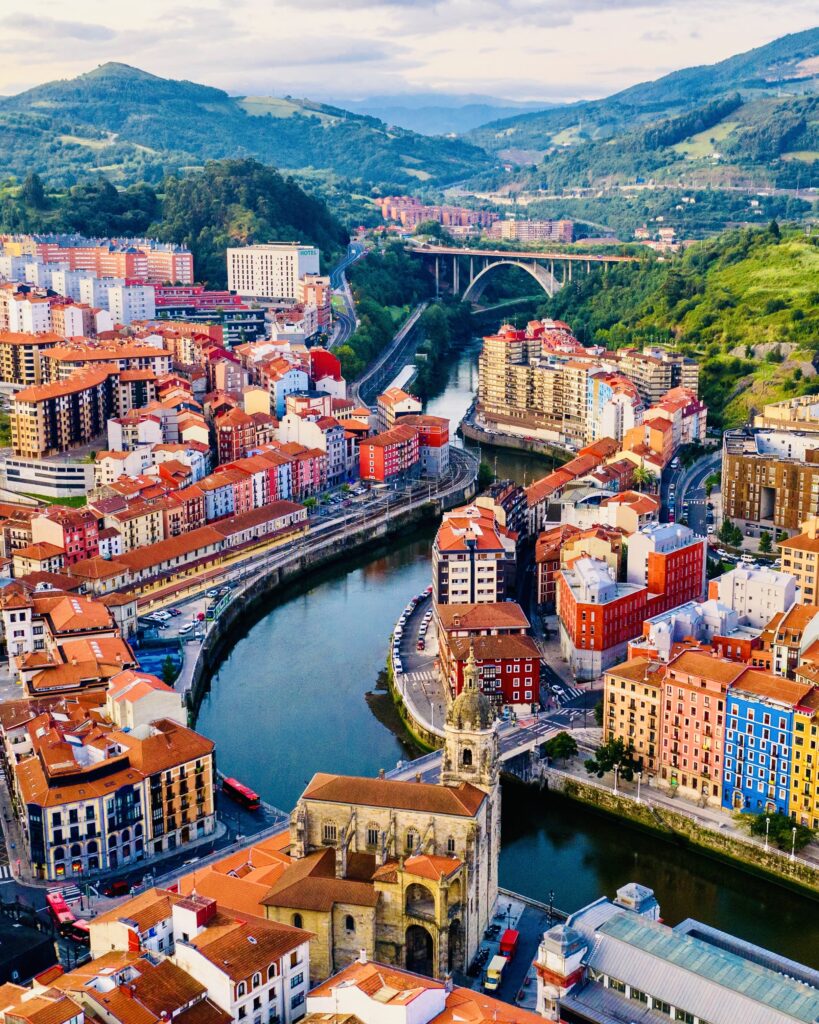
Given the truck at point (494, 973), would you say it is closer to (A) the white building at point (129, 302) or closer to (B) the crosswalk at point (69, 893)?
(B) the crosswalk at point (69, 893)

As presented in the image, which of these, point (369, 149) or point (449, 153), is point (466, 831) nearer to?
point (369, 149)

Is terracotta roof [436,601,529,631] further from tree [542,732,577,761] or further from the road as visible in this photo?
the road

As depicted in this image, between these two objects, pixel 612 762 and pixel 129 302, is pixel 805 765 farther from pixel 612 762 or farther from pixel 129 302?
pixel 129 302

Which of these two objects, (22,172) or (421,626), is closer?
(421,626)

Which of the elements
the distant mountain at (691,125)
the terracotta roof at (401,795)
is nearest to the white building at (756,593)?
the terracotta roof at (401,795)

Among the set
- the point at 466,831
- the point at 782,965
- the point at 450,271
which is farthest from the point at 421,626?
the point at 450,271

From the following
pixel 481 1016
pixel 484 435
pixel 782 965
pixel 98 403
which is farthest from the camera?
pixel 484 435

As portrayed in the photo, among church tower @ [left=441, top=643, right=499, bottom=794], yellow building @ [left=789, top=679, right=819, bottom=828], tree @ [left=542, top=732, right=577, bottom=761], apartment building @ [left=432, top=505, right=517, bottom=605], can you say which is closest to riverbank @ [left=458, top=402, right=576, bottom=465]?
apartment building @ [left=432, top=505, right=517, bottom=605]
